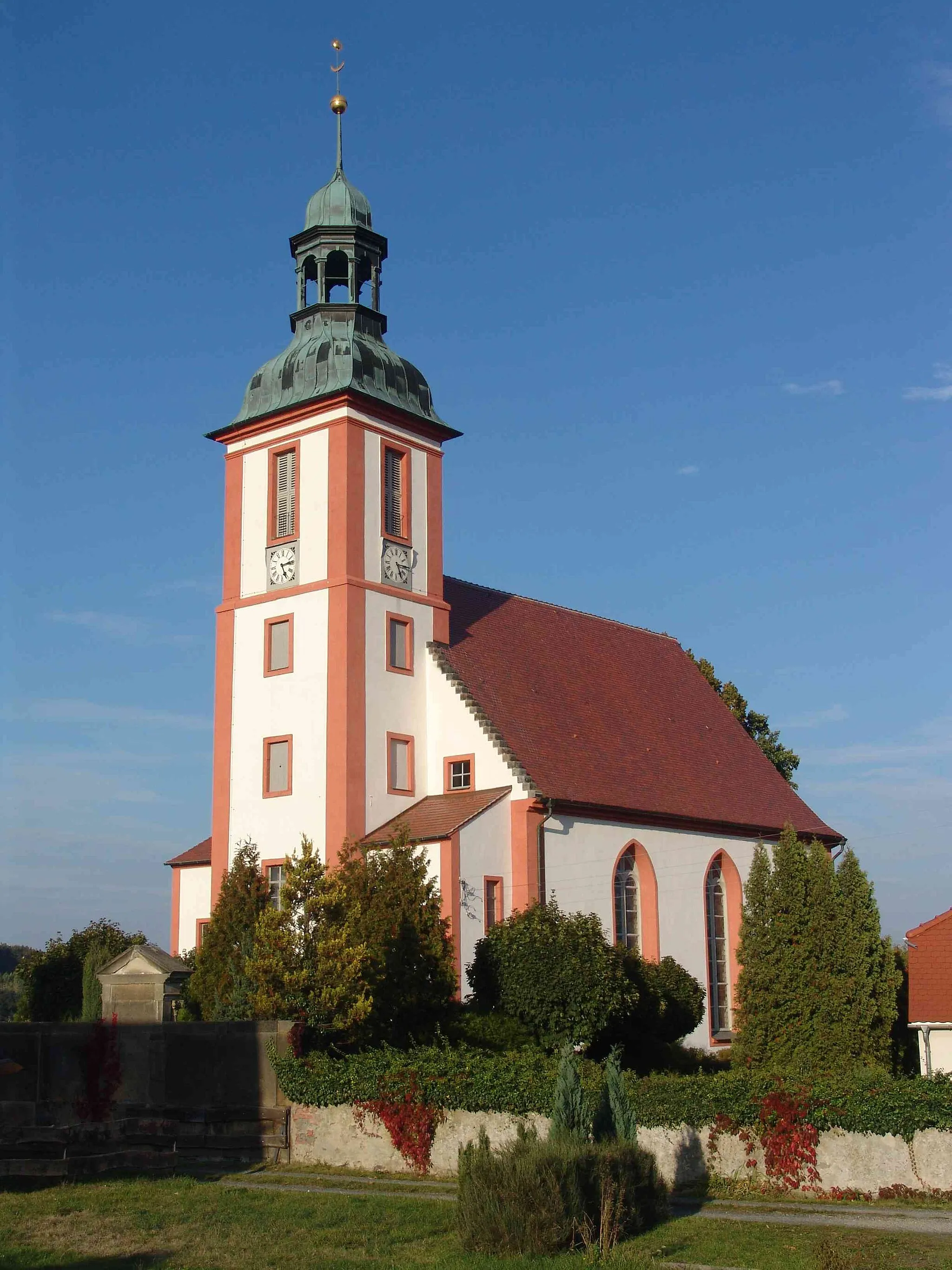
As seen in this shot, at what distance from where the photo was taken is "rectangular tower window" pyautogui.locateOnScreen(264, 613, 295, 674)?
101 feet

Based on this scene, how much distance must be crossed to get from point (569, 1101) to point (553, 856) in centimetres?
1501

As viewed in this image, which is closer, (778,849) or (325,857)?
(778,849)

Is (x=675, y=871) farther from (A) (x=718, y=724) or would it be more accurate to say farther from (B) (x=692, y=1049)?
(A) (x=718, y=724)

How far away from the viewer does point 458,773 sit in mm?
30562

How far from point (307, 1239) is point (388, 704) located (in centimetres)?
1762

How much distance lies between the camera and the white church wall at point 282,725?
29391 millimetres

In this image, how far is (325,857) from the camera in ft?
93.4

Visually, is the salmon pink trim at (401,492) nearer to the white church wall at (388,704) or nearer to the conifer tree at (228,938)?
the white church wall at (388,704)

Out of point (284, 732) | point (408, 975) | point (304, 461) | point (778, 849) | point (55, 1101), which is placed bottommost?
point (55, 1101)

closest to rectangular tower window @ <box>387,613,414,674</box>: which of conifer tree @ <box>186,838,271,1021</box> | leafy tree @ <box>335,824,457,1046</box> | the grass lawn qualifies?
conifer tree @ <box>186,838,271,1021</box>

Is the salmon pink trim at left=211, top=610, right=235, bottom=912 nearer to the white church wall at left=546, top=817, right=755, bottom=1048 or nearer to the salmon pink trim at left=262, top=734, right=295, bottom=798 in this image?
the salmon pink trim at left=262, top=734, right=295, bottom=798

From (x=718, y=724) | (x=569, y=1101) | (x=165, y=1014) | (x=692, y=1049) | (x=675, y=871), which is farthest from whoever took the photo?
(x=718, y=724)

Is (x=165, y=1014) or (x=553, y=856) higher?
(x=553, y=856)

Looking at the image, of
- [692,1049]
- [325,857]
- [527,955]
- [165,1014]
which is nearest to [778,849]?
[527,955]
